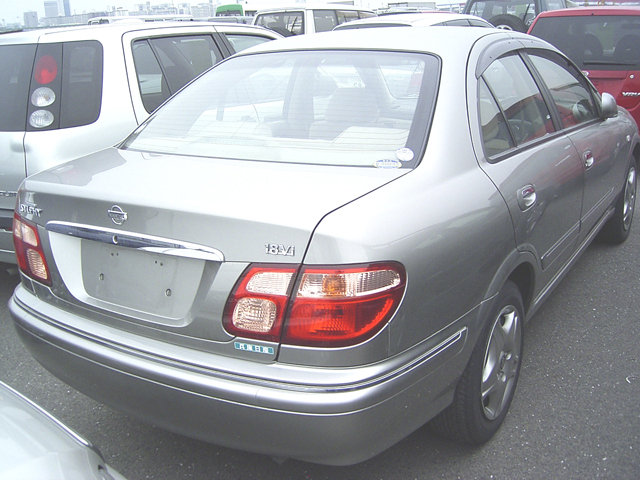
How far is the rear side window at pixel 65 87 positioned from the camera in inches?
155

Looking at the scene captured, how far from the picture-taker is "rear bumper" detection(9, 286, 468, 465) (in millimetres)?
1849

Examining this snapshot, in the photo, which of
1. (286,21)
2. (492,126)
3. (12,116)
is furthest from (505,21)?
(492,126)

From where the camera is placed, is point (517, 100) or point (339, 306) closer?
point (339, 306)

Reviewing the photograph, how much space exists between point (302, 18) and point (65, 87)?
9.32m

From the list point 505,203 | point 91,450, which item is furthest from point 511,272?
point 91,450

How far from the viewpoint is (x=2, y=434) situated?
152 cm

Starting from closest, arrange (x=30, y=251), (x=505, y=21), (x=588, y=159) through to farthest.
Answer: (x=30, y=251) → (x=588, y=159) → (x=505, y=21)

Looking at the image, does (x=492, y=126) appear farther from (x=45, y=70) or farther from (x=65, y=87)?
(x=45, y=70)

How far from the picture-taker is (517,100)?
9.87 feet

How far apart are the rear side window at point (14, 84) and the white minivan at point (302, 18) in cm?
880

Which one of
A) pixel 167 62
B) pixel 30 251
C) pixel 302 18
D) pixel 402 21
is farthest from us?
pixel 302 18

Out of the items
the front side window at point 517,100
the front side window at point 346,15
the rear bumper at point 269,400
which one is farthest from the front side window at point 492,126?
the front side window at point 346,15

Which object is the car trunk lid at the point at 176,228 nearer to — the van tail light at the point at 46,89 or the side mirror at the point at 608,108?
the van tail light at the point at 46,89

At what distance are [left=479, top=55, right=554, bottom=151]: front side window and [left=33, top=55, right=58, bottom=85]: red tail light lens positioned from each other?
2698mm
